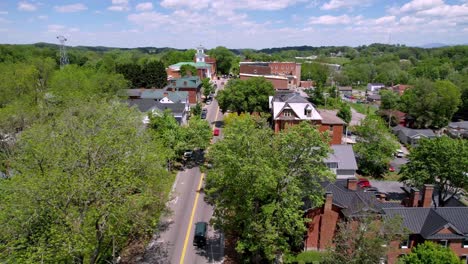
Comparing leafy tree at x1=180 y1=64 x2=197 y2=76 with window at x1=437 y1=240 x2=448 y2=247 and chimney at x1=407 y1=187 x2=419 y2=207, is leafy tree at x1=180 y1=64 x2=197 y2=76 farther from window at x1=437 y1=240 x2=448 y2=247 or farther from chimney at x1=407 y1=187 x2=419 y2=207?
window at x1=437 y1=240 x2=448 y2=247

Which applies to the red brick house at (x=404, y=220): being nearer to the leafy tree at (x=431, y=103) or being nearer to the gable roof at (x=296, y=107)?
the gable roof at (x=296, y=107)

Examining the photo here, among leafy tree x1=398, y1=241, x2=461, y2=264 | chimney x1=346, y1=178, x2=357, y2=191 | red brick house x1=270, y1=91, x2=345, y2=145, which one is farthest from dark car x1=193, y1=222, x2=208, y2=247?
red brick house x1=270, y1=91, x2=345, y2=145

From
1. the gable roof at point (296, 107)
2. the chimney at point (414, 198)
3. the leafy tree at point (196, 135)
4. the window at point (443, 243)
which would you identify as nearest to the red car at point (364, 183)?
the chimney at point (414, 198)

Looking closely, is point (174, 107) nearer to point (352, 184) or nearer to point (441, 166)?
point (352, 184)

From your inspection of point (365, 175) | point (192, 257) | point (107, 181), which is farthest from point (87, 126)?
point (365, 175)

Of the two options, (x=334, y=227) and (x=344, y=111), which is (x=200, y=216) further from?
(x=344, y=111)

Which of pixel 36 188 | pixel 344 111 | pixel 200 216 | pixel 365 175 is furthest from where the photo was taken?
pixel 344 111

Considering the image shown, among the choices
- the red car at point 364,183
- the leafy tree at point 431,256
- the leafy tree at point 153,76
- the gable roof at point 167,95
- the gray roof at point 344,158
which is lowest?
the red car at point 364,183
